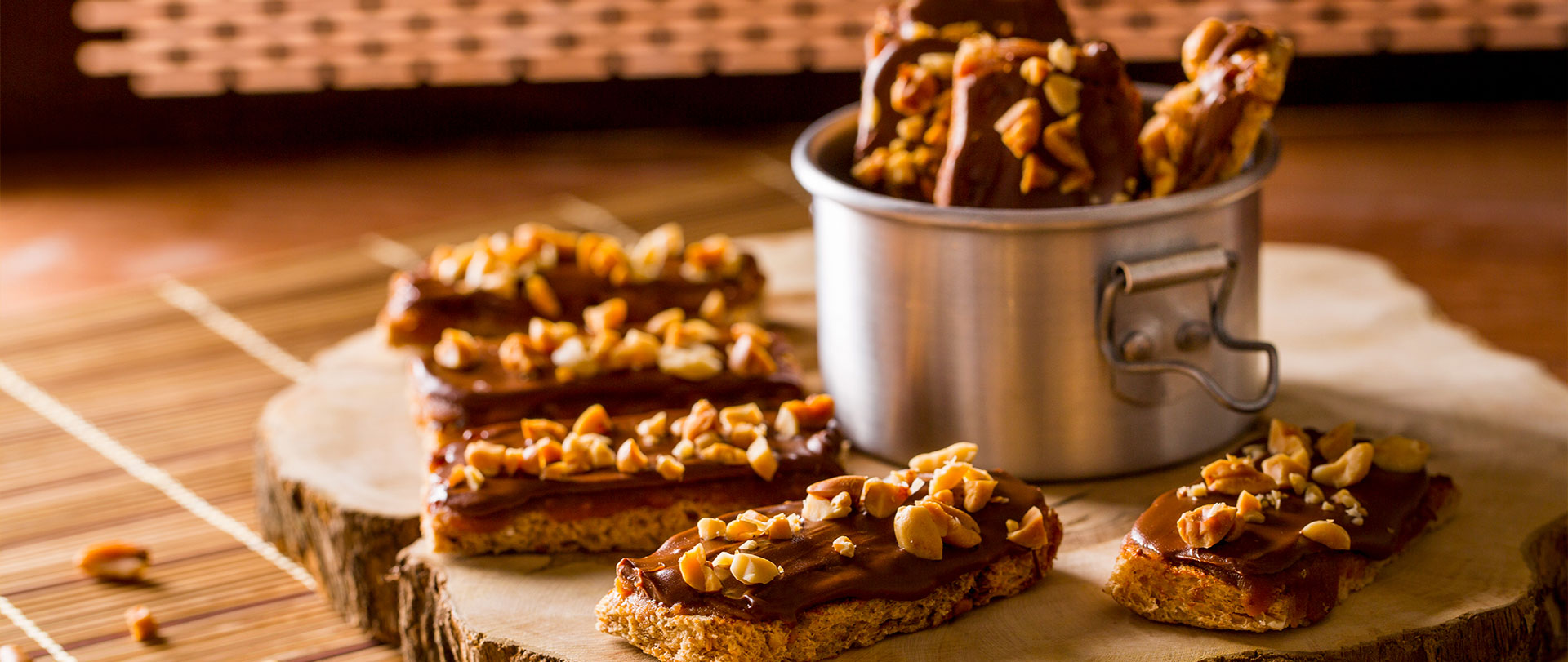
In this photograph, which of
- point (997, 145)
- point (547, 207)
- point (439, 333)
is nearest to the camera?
point (997, 145)

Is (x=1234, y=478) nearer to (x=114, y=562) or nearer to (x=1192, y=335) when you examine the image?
(x=1192, y=335)

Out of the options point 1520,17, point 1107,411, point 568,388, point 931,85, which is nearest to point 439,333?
point 568,388

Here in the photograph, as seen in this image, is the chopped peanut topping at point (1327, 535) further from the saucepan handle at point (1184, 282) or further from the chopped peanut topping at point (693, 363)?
the chopped peanut topping at point (693, 363)

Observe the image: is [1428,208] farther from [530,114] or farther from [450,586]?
[450,586]

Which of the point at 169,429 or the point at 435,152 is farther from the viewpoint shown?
the point at 435,152

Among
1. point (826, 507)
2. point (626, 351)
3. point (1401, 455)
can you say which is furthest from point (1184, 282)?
point (626, 351)

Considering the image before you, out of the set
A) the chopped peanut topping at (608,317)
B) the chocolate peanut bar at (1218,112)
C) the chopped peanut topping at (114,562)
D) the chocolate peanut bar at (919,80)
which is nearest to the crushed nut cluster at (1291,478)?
the chocolate peanut bar at (1218,112)

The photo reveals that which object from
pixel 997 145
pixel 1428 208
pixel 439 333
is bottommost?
pixel 1428 208

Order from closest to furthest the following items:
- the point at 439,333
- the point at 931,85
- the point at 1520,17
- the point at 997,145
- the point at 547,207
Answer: the point at 997,145, the point at 931,85, the point at 439,333, the point at 547,207, the point at 1520,17
